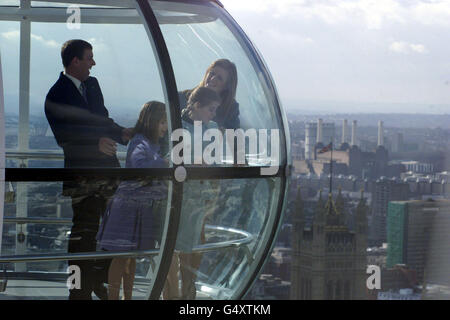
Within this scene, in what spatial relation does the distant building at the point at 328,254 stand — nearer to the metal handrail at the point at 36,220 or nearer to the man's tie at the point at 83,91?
the metal handrail at the point at 36,220

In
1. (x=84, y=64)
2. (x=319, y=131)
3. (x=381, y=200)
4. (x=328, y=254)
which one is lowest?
(x=328, y=254)

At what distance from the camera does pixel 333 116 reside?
4147cm

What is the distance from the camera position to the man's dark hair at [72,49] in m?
3.90

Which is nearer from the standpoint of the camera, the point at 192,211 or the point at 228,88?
the point at 192,211

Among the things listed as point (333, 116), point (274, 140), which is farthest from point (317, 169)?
point (274, 140)

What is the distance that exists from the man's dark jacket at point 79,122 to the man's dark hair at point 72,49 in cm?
6

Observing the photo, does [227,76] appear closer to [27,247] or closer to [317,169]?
[27,247]

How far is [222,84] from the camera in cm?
421

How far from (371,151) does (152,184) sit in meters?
31.5

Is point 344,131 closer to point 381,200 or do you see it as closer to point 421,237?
point 381,200

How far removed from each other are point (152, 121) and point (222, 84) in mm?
404

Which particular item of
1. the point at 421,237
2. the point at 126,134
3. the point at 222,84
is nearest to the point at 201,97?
the point at 222,84

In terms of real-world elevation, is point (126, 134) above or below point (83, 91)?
below

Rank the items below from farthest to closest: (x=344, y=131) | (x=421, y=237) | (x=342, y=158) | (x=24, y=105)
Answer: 1. (x=342, y=158)
2. (x=344, y=131)
3. (x=421, y=237)
4. (x=24, y=105)
